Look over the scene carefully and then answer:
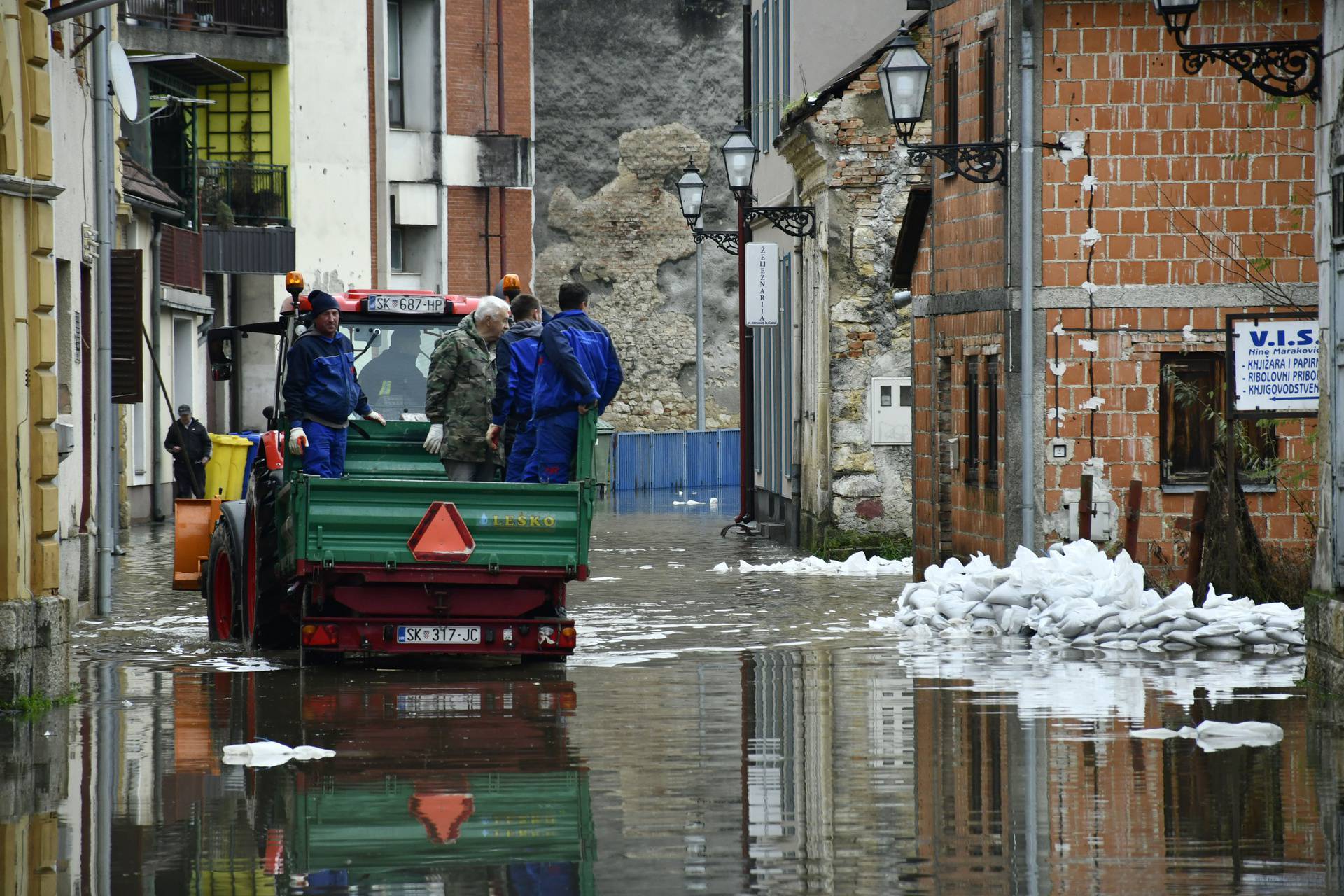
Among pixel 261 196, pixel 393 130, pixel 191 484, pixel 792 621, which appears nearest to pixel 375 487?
pixel 792 621

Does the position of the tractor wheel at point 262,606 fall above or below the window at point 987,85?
below

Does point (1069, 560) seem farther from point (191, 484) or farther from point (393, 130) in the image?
point (393, 130)

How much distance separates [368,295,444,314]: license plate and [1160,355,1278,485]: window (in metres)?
5.66

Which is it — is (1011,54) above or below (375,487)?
above

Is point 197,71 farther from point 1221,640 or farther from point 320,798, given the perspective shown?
point 320,798

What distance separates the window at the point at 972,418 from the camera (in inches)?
768

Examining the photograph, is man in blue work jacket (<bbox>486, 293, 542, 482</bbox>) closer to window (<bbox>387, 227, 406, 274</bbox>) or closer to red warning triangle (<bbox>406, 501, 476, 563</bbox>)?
red warning triangle (<bbox>406, 501, 476, 563</bbox>)

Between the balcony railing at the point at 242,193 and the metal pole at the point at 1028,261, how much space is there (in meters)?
25.5

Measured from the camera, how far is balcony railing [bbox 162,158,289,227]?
41.3m

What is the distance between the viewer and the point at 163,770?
31.9ft

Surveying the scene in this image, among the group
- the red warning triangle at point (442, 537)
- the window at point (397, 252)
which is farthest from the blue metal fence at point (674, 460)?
the red warning triangle at point (442, 537)

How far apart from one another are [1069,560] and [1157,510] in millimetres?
2221

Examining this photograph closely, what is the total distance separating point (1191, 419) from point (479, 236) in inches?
1261

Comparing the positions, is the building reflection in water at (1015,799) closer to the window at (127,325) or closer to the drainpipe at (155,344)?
the window at (127,325)
